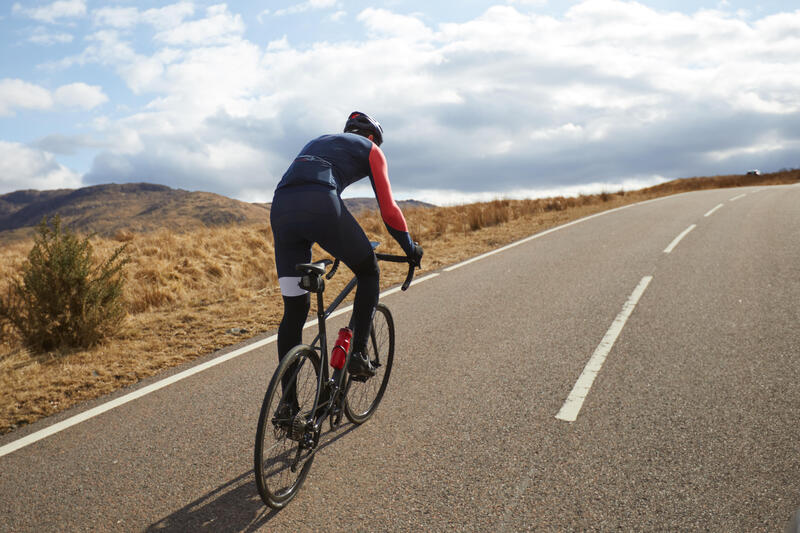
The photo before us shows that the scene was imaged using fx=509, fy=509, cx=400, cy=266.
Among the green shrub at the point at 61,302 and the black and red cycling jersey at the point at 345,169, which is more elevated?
the black and red cycling jersey at the point at 345,169

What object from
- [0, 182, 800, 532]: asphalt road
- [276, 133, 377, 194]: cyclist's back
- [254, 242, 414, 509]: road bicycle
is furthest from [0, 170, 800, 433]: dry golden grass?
[276, 133, 377, 194]: cyclist's back

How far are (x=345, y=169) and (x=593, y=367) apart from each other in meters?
2.98

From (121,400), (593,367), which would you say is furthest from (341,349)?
(593,367)

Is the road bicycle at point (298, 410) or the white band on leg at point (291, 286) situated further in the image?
the white band on leg at point (291, 286)

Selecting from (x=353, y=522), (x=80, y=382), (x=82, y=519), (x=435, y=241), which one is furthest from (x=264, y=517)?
(x=435, y=241)

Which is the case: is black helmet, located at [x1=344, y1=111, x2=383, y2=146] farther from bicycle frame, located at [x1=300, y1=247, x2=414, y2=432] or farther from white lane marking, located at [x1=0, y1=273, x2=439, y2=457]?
white lane marking, located at [x1=0, y1=273, x2=439, y2=457]

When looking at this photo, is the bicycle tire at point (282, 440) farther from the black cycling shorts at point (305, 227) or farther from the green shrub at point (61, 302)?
the green shrub at point (61, 302)

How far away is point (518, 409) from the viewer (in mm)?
3881

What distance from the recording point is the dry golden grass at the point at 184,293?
15.8 ft

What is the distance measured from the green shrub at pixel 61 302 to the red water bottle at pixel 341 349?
4214mm

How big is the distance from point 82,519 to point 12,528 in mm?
369

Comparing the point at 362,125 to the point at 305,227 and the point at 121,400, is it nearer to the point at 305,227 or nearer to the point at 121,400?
the point at 305,227

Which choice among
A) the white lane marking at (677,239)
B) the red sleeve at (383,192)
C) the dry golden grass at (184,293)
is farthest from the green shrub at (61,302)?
the white lane marking at (677,239)

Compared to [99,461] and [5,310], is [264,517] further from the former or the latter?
[5,310]
